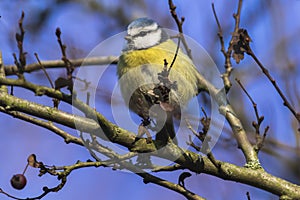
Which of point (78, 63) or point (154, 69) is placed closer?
point (154, 69)

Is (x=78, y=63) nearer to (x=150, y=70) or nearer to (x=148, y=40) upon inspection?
(x=148, y=40)

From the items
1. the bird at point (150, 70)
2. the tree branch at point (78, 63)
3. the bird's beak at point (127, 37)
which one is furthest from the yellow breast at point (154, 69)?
the tree branch at point (78, 63)

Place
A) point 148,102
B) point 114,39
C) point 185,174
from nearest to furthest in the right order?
point 148,102 < point 185,174 < point 114,39

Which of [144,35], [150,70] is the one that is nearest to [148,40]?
[144,35]

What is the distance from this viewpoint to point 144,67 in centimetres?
225

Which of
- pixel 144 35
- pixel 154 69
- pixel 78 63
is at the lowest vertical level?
pixel 154 69

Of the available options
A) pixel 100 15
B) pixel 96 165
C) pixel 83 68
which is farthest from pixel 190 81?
pixel 100 15

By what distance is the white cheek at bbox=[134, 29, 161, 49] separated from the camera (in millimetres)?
Result: 2406

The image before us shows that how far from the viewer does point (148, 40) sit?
250cm

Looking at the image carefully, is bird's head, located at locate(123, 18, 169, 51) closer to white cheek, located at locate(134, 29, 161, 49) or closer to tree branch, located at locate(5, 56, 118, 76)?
white cheek, located at locate(134, 29, 161, 49)

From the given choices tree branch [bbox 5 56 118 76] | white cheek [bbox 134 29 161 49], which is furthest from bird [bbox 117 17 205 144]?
tree branch [bbox 5 56 118 76]

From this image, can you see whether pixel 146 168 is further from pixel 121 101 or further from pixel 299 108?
pixel 299 108

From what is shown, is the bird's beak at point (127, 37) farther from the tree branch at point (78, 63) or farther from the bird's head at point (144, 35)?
the tree branch at point (78, 63)

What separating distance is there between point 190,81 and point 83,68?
50cm
